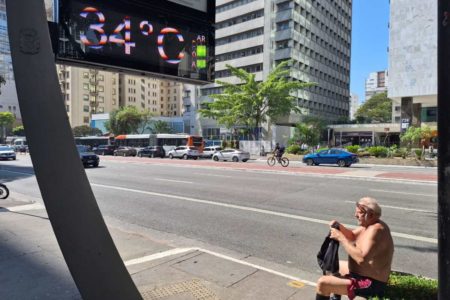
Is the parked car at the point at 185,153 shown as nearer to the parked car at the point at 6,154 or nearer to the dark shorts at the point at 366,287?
the parked car at the point at 6,154

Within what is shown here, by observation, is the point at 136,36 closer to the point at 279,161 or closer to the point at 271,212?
the point at 271,212

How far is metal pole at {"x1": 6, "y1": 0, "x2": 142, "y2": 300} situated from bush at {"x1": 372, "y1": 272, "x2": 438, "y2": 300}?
2733 millimetres

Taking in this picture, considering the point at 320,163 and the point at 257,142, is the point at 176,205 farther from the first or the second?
the point at 257,142

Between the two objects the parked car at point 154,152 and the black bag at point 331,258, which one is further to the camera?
the parked car at point 154,152

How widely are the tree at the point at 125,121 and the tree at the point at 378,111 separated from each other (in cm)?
4779

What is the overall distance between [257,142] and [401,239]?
41.3 meters

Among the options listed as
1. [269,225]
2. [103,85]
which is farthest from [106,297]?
[103,85]

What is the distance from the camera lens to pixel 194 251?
20.1 ft

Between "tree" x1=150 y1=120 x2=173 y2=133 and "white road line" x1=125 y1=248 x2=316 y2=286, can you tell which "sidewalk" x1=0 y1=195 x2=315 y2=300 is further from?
"tree" x1=150 y1=120 x2=173 y2=133

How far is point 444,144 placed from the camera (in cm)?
230

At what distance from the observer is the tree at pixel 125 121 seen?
7656cm

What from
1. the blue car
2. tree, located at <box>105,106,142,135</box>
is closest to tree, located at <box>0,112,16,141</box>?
tree, located at <box>105,106,142,135</box>

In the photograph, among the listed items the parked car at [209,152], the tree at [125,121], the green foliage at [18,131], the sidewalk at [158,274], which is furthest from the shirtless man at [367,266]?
the green foliage at [18,131]

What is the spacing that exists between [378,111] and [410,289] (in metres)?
88.1
